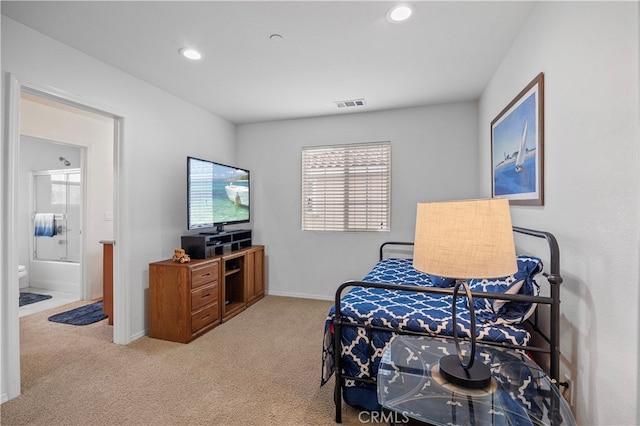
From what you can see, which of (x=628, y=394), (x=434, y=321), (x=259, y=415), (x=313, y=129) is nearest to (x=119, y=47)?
(x=313, y=129)

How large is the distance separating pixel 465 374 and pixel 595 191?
94 centimetres

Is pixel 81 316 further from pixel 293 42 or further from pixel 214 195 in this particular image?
pixel 293 42

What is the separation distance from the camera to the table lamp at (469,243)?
105 cm

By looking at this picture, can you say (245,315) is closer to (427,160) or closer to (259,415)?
(259,415)

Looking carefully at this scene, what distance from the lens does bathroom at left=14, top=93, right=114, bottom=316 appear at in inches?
148

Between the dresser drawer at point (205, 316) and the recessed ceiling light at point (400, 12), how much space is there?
2916 mm

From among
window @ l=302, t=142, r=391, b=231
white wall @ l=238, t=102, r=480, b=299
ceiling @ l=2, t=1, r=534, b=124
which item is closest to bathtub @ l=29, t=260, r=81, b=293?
white wall @ l=238, t=102, r=480, b=299

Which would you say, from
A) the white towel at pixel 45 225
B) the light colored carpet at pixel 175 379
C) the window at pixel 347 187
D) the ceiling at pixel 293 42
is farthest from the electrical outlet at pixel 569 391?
the white towel at pixel 45 225

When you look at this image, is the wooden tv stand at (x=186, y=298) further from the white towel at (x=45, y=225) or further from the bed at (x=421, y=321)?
the white towel at (x=45, y=225)

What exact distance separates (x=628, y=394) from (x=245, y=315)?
3.19 meters

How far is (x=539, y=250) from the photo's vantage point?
1.86 meters

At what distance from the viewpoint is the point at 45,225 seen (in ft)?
15.5

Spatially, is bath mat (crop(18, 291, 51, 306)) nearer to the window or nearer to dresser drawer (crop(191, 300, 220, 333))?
dresser drawer (crop(191, 300, 220, 333))

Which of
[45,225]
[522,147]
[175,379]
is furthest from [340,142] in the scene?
[45,225]
